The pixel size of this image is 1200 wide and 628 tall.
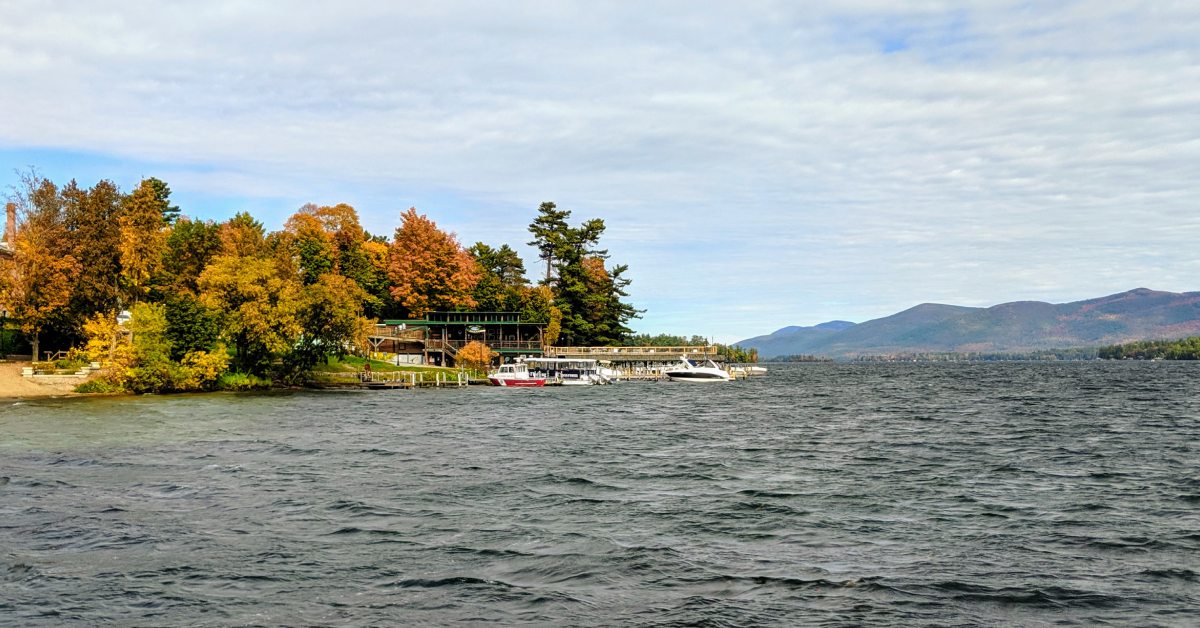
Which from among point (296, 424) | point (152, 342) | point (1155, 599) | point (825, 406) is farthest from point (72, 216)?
point (1155, 599)

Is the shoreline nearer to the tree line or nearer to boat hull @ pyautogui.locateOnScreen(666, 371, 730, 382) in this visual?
the tree line

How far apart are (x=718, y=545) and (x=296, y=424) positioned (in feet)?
106

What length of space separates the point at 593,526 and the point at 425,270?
309 feet

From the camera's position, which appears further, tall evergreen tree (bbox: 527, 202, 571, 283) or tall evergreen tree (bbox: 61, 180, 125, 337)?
tall evergreen tree (bbox: 527, 202, 571, 283)

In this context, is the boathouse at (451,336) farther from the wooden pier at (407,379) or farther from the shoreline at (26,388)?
the shoreline at (26,388)

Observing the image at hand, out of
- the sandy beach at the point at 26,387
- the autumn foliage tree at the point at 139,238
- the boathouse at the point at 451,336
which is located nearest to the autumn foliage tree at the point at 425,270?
the boathouse at the point at 451,336

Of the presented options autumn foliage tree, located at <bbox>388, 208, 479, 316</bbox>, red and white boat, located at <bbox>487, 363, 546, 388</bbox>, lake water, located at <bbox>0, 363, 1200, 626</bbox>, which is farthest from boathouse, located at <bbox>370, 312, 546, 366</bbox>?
lake water, located at <bbox>0, 363, 1200, 626</bbox>

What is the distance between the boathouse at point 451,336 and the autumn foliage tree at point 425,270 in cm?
238

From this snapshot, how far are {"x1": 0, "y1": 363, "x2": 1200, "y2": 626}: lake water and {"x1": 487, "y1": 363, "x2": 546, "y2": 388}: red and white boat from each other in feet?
160

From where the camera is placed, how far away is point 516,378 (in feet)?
304

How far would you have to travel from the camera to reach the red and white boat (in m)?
91.9

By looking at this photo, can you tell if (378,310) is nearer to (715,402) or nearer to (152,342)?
(152,342)

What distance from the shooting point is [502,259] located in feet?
446

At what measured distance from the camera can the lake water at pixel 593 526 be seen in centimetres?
1409
